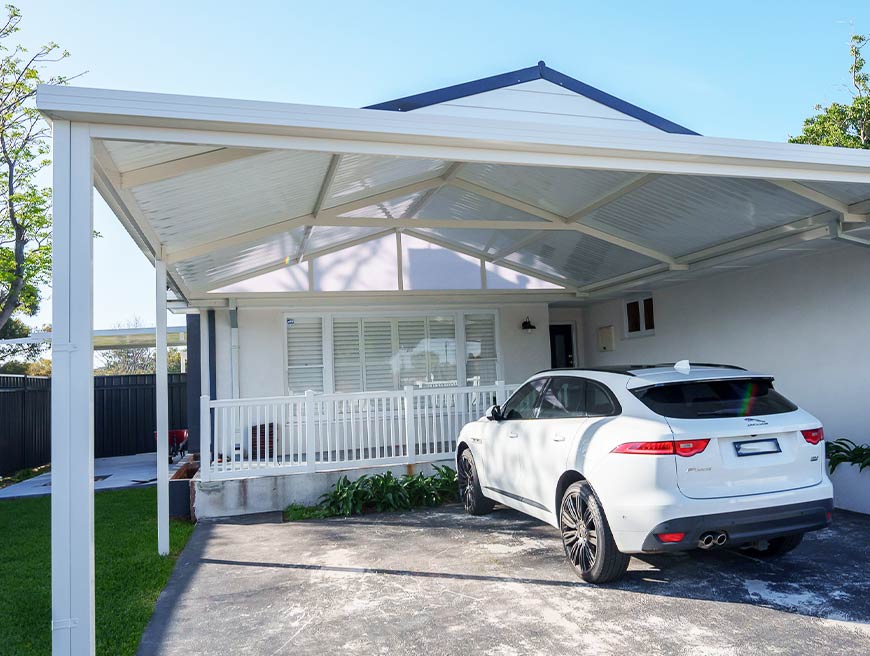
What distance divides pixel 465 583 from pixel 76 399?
3112 mm

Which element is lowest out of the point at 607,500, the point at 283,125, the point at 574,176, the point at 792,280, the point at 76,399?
the point at 607,500

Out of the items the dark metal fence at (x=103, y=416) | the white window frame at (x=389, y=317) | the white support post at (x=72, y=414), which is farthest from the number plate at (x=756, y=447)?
the dark metal fence at (x=103, y=416)

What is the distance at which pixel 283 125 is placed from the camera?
3906mm

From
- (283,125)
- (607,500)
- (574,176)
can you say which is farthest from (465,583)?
(574,176)

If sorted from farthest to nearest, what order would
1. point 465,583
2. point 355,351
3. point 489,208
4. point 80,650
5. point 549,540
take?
point 355,351 < point 489,208 < point 549,540 < point 465,583 < point 80,650

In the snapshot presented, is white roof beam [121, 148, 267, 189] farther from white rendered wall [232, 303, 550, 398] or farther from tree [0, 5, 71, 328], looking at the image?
tree [0, 5, 71, 328]

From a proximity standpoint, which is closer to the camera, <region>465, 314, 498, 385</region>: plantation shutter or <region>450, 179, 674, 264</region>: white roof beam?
<region>450, 179, 674, 264</region>: white roof beam

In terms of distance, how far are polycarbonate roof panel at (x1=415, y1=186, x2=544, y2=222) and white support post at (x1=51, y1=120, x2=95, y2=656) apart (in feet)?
19.1

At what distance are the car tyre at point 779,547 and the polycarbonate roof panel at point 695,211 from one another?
10.0 feet

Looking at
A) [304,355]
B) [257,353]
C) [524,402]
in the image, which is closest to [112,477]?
[257,353]

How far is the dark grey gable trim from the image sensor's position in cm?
919

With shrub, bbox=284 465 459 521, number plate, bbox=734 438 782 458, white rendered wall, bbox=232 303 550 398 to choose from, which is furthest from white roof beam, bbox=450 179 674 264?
number plate, bbox=734 438 782 458

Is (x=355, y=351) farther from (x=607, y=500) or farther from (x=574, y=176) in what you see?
(x=607, y=500)

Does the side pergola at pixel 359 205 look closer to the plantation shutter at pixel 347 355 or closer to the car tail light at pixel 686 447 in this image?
the plantation shutter at pixel 347 355
